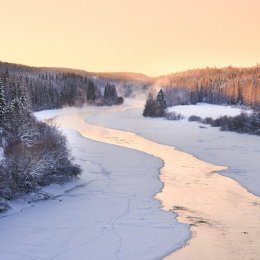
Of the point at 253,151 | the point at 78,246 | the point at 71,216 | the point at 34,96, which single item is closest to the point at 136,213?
the point at 71,216

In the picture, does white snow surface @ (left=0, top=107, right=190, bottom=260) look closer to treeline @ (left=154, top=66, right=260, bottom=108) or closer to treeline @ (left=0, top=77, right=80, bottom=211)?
treeline @ (left=0, top=77, right=80, bottom=211)

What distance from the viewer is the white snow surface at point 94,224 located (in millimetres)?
13219

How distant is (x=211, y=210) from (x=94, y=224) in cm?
515

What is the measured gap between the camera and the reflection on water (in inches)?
530

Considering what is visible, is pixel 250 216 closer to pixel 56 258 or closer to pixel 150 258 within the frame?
pixel 150 258

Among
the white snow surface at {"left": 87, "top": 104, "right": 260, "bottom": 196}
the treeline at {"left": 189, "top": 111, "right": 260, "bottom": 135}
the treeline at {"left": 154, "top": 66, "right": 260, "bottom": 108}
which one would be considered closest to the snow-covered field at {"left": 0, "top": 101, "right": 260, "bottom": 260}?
the white snow surface at {"left": 87, "top": 104, "right": 260, "bottom": 196}

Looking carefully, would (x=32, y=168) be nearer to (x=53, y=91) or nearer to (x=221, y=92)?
(x=53, y=91)

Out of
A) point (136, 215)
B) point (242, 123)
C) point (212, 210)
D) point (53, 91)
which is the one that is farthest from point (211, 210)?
point (53, 91)

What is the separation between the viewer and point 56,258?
12.5m

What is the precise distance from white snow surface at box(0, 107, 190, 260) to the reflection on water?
0.62 m

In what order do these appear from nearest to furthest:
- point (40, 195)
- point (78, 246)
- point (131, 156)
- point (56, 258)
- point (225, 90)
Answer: point (56, 258) → point (78, 246) → point (40, 195) → point (131, 156) → point (225, 90)

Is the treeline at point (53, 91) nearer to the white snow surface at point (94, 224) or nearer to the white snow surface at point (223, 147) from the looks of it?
the white snow surface at point (223, 147)

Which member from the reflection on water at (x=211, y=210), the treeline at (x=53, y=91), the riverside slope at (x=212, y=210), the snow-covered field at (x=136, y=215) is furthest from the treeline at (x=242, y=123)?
the treeline at (x=53, y=91)

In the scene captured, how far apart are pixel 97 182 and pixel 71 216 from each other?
229 inches
